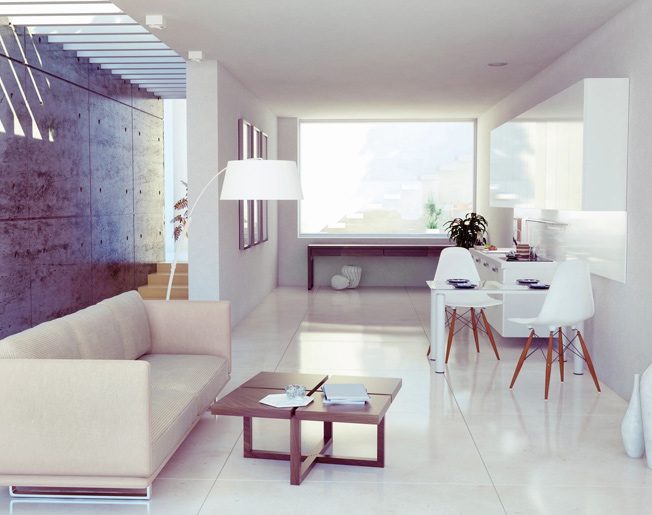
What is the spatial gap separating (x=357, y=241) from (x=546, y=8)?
757cm

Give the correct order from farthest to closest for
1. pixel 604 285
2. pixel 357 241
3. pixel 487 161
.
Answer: pixel 357 241 → pixel 487 161 → pixel 604 285

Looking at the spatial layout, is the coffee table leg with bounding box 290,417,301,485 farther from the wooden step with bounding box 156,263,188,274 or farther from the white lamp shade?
the wooden step with bounding box 156,263,188,274

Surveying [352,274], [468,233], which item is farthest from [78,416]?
[352,274]

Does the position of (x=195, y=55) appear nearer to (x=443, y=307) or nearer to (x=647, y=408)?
(x=443, y=307)

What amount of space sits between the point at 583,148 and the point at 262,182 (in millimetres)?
2339

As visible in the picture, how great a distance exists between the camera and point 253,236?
9688mm

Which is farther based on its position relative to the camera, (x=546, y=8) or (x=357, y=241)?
(x=357, y=241)

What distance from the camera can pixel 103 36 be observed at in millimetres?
7207

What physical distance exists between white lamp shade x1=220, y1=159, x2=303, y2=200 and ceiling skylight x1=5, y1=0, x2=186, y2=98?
6.65 feet

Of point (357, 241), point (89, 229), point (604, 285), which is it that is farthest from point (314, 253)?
point (604, 285)

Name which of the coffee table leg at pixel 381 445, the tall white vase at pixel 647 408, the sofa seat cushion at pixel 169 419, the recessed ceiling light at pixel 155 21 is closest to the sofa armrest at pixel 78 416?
the sofa seat cushion at pixel 169 419

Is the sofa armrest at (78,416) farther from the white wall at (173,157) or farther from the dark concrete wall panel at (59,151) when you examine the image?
the white wall at (173,157)

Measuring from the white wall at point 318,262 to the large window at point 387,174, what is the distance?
25 centimetres

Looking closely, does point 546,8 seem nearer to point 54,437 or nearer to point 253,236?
point 54,437
